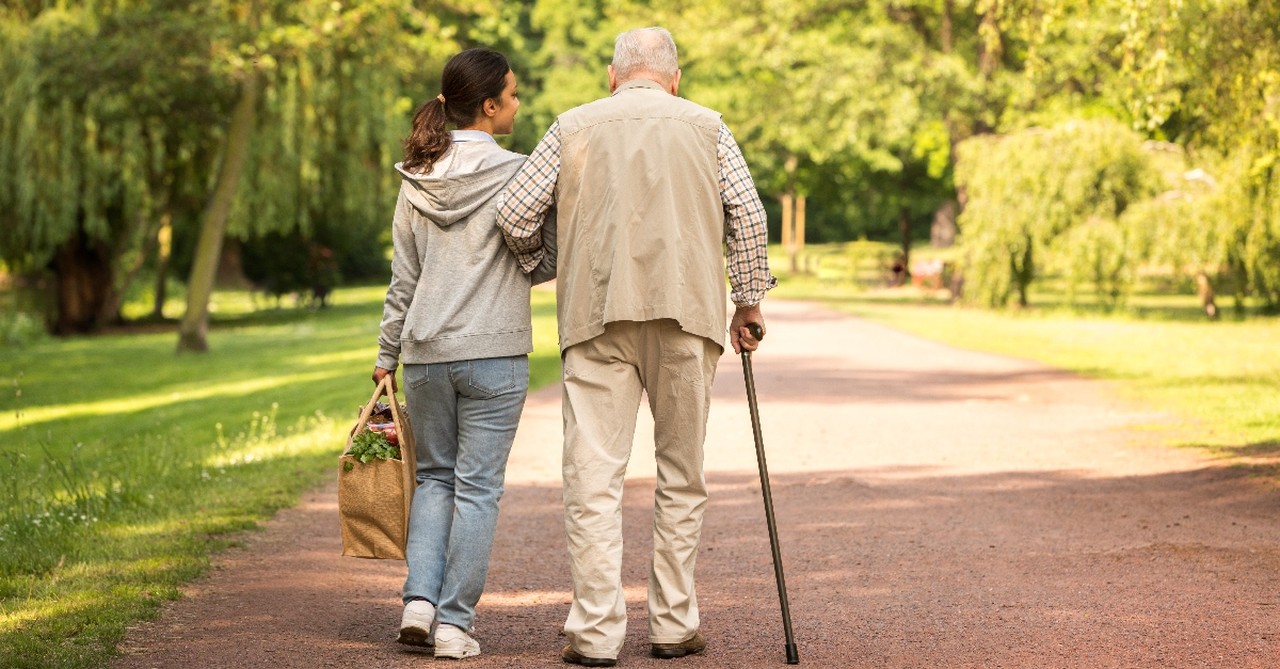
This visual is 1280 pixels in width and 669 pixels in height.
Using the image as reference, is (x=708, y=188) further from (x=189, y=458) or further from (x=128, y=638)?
(x=189, y=458)

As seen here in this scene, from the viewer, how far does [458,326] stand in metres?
4.82

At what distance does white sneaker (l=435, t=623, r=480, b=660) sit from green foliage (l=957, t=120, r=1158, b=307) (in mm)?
22373

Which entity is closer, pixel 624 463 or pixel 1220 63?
pixel 624 463

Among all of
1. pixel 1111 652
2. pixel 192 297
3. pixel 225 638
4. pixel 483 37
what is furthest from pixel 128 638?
pixel 483 37

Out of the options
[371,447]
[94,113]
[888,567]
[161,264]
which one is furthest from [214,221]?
[371,447]

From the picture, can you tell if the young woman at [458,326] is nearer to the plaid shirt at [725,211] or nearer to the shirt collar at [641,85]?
the plaid shirt at [725,211]

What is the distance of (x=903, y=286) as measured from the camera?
42.8 meters

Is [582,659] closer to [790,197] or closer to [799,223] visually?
[790,197]

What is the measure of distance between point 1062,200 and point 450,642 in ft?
76.0

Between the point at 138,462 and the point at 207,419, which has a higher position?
the point at 138,462

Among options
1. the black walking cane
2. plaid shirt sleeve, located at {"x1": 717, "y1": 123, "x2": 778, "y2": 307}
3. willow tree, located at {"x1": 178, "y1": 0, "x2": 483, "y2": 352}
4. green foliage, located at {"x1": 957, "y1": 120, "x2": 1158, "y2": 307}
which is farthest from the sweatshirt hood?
green foliage, located at {"x1": 957, "y1": 120, "x2": 1158, "y2": 307}

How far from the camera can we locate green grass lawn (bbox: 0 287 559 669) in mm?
5648

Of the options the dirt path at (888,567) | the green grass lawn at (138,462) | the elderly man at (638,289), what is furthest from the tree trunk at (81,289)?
the elderly man at (638,289)

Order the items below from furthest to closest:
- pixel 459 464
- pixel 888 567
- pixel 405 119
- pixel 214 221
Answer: pixel 405 119, pixel 214 221, pixel 888 567, pixel 459 464
